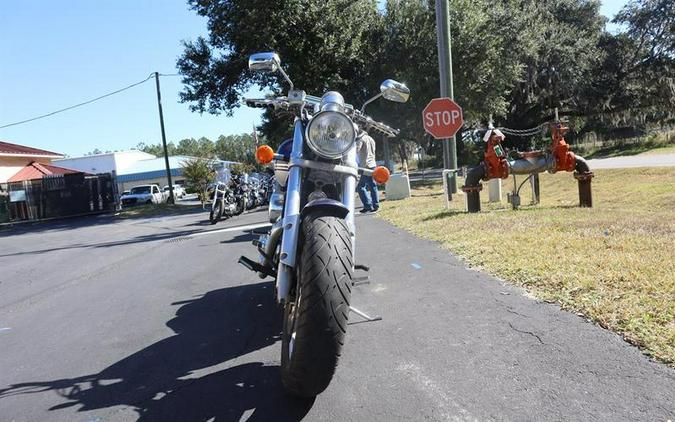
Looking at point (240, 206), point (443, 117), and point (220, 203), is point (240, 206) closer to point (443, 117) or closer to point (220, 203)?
point (220, 203)

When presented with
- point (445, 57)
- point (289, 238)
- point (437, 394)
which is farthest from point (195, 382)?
point (445, 57)

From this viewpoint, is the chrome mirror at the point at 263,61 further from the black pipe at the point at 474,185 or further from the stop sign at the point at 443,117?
the stop sign at the point at 443,117

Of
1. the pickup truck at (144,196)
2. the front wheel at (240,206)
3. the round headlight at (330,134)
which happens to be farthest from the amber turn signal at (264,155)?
the pickup truck at (144,196)

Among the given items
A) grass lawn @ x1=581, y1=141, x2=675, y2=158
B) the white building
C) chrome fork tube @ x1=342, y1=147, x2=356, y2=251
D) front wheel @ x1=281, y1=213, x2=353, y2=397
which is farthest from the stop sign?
the white building

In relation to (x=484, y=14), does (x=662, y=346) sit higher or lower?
lower

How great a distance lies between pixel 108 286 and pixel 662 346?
20.1 feet

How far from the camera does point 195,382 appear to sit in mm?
3320

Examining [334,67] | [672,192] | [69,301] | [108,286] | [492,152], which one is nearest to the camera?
[69,301]

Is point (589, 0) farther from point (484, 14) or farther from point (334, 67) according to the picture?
point (334, 67)

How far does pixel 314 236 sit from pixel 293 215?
0.37 m

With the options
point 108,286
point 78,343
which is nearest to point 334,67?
point 108,286

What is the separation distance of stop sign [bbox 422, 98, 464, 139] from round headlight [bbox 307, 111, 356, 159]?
8.10 metres

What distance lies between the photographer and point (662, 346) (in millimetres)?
3072

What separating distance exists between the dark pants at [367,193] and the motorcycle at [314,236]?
7.53m
